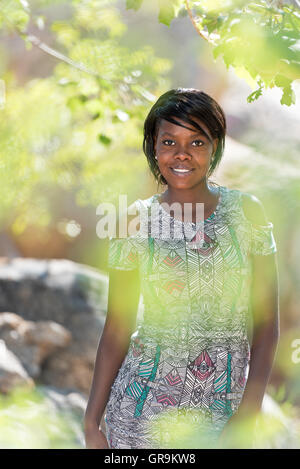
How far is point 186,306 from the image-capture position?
160 centimetres

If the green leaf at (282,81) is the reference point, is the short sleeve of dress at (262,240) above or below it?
below

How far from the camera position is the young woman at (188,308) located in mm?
1590

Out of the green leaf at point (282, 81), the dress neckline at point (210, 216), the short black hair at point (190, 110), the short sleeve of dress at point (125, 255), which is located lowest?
the short sleeve of dress at point (125, 255)

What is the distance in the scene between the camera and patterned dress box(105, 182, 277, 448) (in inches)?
62.5

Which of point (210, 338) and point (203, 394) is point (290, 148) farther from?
point (203, 394)

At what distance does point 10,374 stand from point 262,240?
320cm

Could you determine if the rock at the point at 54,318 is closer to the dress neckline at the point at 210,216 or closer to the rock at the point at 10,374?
the rock at the point at 10,374

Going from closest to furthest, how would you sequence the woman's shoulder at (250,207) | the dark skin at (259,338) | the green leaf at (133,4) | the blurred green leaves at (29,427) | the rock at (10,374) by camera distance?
the blurred green leaves at (29,427)
the dark skin at (259,338)
the woman's shoulder at (250,207)
the green leaf at (133,4)
the rock at (10,374)

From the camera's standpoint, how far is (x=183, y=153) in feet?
5.37

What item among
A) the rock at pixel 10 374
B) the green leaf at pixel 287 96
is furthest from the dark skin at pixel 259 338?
the rock at pixel 10 374

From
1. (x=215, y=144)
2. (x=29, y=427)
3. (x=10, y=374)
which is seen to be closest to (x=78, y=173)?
(x=10, y=374)

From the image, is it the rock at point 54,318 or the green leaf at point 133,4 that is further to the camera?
the rock at point 54,318

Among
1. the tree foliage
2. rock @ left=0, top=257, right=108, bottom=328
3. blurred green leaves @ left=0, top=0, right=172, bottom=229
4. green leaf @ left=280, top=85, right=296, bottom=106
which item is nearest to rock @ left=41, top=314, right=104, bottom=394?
rock @ left=0, top=257, right=108, bottom=328
